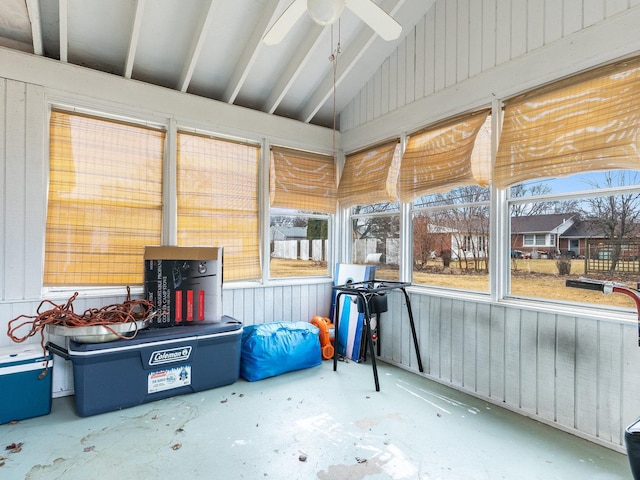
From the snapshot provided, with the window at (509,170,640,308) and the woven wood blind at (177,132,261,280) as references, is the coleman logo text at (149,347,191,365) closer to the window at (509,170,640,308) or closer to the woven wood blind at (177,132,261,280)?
the woven wood blind at (177,132,261,280)

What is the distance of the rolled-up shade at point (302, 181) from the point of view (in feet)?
14.2

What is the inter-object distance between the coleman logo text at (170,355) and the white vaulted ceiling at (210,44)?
2639 mm

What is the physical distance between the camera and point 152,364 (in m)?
2.90

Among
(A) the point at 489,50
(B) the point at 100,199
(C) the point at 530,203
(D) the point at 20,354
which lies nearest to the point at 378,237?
(C) the point at 530,203

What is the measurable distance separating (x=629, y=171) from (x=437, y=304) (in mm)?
1824

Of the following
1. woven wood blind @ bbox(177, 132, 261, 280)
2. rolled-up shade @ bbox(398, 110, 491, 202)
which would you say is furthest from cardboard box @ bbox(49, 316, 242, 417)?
rolled-up shade @ bbox(398, 110, 491, 202)

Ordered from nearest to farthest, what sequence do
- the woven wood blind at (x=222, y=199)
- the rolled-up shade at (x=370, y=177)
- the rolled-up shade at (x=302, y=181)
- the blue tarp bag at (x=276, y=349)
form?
A: 1. the blue tarp bag at (x=276, y=349)
2. the woven wood blind at (x=222, y=199)
3. the rolled-up shade at (x=370, y=177)
4. the rolled-up shade at (x=302, y=181)

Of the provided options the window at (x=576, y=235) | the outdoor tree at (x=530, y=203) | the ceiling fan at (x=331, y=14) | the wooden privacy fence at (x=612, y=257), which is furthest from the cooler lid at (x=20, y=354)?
the wooden privacy fence at (x=612, y=257)

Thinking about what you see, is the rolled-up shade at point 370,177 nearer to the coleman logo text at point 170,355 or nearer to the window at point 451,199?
the window at point 451,199

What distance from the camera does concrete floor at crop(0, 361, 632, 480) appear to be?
6.75ft

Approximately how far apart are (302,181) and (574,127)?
291cm

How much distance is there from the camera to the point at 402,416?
2693 mm

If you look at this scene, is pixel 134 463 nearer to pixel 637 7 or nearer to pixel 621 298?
pixel 621 298

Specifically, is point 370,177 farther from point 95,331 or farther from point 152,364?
point 95,331
